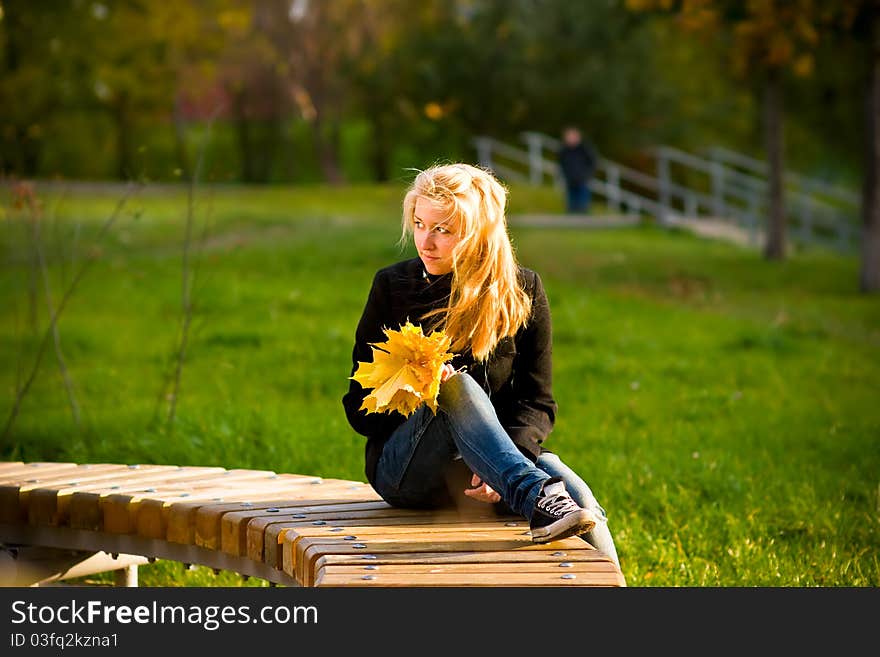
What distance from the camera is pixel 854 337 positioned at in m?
12.0

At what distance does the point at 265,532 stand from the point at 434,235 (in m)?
1.05

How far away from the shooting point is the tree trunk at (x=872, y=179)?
49.3 ft

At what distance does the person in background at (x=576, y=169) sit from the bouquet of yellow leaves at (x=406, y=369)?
18324mm

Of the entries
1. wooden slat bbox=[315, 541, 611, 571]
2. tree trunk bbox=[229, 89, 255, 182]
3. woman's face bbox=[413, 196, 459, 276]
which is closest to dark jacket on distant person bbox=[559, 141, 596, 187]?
tree trunk bbox=[229, 89, 255, 182]

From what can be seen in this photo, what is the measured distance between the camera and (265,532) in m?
4.28

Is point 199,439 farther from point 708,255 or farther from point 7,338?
point 708,255

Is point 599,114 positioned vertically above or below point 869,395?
above

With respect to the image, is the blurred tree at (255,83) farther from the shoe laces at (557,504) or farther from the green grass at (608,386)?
the shoe laces at (557,504)

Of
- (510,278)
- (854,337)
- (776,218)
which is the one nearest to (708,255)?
(776,218)

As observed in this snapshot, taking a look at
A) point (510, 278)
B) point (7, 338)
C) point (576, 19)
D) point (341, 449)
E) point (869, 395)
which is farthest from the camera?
point (576, 19)

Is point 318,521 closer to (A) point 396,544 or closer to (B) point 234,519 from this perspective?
(B) point 234,519

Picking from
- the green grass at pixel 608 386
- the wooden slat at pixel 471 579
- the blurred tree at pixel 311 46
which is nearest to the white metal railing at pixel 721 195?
the green grass at pixel 608 386

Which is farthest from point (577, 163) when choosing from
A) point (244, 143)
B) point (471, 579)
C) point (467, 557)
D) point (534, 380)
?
point (471, 579)

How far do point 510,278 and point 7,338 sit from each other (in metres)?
7.89
